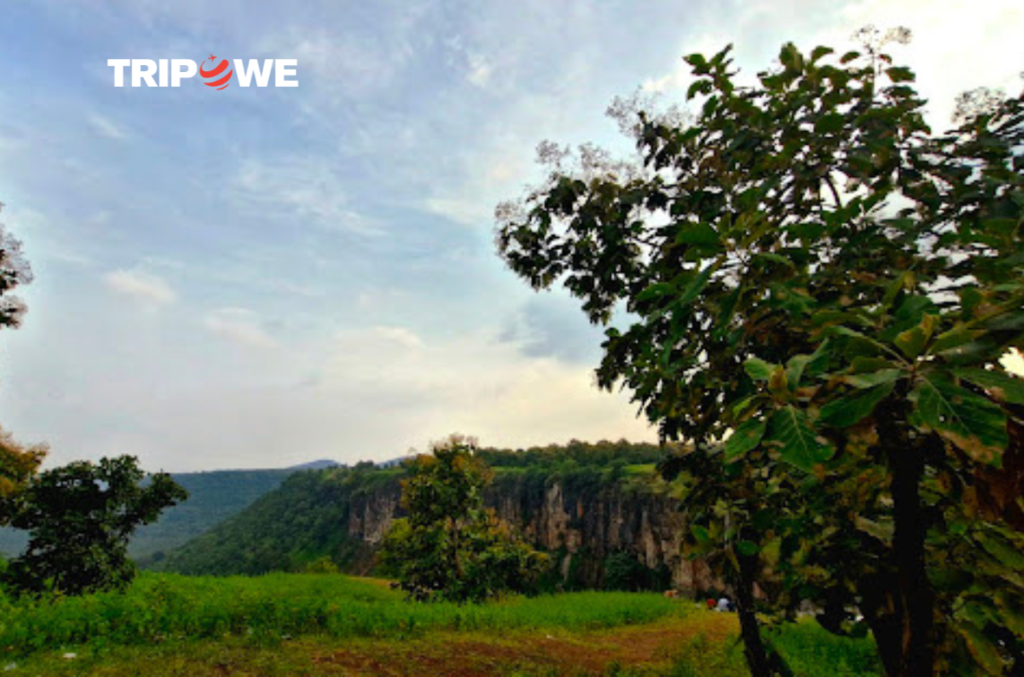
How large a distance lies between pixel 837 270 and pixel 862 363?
154 cm

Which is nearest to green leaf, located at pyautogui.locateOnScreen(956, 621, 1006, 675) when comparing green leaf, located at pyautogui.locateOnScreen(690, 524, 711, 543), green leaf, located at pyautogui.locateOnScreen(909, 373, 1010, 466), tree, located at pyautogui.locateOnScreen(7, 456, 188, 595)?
green leaf, located at pyautogui.locateOnScreen(690, 524, 711, 543)

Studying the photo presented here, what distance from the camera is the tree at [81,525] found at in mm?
10719

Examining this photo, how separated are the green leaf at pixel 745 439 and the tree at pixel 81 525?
1384cm

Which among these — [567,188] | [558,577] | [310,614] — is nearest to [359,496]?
[558,577]

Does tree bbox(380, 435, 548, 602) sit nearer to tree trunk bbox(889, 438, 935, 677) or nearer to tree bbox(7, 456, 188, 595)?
tree bbox(7, 456, 188, 595)

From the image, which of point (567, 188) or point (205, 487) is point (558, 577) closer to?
point (567, 188)

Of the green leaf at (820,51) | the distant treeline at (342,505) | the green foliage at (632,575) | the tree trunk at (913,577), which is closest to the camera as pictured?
the tree trunk at (913,577)

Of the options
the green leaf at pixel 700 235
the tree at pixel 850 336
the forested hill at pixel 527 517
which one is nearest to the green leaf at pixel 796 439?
the tree at pixel 850 336

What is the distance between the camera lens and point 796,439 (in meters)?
1.35

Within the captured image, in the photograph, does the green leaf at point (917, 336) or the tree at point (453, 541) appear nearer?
the green leaf at point (917, 336)

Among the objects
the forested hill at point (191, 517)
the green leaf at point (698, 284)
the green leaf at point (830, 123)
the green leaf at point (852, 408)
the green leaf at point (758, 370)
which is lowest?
the forested hill at point (191, 517)

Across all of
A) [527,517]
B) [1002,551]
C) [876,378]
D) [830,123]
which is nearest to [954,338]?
[876,378]

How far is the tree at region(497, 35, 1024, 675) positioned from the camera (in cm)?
133

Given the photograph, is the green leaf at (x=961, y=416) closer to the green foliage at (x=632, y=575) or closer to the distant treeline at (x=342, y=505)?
the green foliage at (x=632, y=575)
